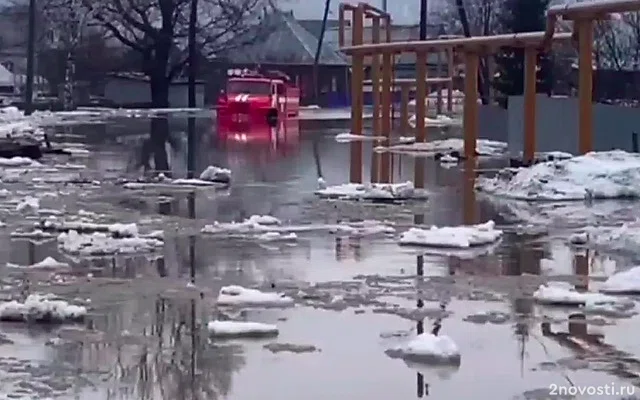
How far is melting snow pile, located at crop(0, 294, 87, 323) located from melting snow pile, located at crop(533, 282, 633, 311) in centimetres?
359

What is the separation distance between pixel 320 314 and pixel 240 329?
0.97 meters

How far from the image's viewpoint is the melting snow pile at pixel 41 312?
1112cm

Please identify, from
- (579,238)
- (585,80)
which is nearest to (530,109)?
(585,80)

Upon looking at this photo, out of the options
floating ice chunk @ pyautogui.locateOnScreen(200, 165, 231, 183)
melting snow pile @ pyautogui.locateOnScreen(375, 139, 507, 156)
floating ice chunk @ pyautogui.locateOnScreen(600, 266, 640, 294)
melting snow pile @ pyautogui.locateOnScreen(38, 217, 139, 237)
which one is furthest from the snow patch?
floating ice chunk @ pyautogui.locateOnScreen(600, 266, 640, 294)

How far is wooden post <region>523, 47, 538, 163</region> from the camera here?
27703 mm

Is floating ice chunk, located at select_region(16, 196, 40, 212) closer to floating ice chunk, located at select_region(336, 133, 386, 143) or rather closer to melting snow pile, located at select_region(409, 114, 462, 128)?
floating ice chunk, located at select_region(336, 133, 386, 143)

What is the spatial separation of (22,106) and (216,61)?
17.8 meters

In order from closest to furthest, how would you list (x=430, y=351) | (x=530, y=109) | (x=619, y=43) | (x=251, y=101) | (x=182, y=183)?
(x=430, y=351)
(x=182, y=183)
(x=530, y=109)
(x=619, y=43)
(x=251, y=101)

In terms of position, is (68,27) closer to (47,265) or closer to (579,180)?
(579,180)

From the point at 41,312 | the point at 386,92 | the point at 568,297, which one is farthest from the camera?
the point at 386,92

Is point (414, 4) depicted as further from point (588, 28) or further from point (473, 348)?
point (473, 348)

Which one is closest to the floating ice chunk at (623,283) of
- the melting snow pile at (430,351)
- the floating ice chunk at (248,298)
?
the floating ice chunk at (248,298)

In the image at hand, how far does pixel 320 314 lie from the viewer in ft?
37.7

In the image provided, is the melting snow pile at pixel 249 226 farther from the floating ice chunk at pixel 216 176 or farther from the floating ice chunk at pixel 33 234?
the floating ice chunk at pixel 216 176
